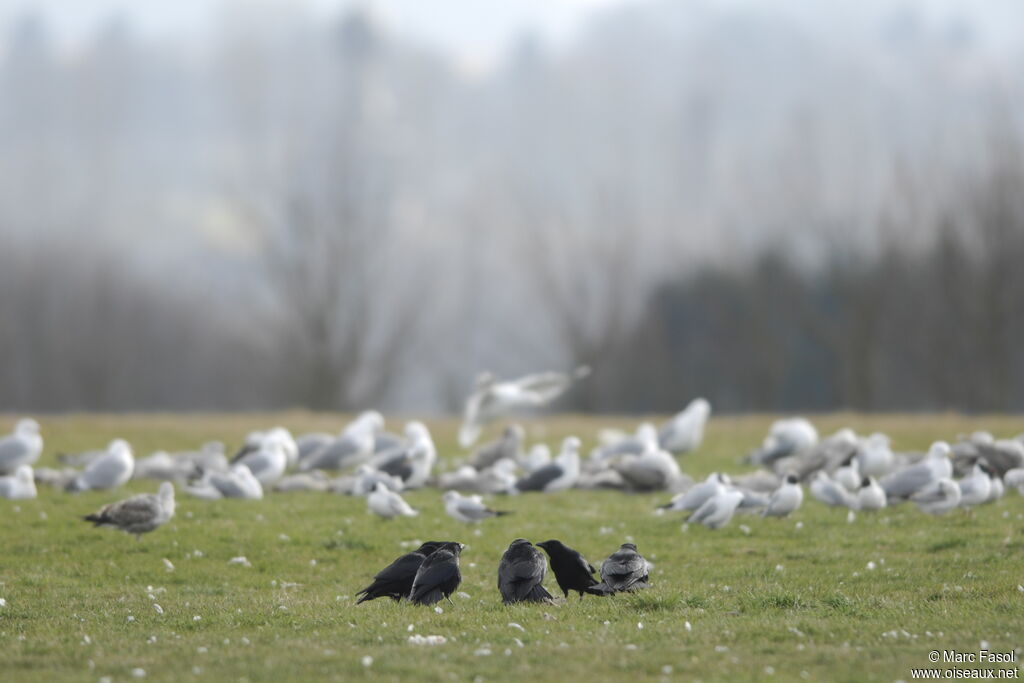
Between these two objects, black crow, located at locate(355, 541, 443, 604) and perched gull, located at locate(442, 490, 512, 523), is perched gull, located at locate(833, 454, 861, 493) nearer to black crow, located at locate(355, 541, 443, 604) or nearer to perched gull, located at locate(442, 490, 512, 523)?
perched gull, located at locate(442, 490, 512, 523)

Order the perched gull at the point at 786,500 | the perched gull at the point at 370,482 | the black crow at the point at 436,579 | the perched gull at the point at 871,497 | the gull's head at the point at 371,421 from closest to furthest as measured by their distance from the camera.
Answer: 1. the black crow at the point at 436,579
2. the perched gull at the point at 786,500
3. the perched gull at the point at 871,497
4. the perched gull at the point at 370,482
5. the gull's head at the point at 371,421

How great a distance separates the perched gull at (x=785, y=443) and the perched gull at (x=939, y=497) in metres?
6.95

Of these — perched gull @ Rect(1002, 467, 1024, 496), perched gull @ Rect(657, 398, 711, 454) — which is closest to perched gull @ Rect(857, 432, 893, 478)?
perched gull @ Rect(1002, 467, 1024, 496)

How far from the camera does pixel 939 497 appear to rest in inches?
578

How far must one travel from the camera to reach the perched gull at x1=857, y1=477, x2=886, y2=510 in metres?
15.1

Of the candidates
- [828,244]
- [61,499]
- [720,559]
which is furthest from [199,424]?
[828,244]

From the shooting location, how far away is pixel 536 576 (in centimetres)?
952

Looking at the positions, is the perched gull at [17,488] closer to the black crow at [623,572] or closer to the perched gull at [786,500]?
the black crow at [623,572]

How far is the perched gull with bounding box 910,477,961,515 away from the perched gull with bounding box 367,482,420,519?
700 cm

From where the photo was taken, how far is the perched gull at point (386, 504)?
14.9m

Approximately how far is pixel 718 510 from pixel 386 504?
14.8 ft

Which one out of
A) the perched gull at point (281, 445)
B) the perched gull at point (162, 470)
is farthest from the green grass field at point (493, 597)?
the perched gull at point (281, 445)

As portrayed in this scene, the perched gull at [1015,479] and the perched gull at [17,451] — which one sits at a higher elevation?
the perched gull at [17,451]

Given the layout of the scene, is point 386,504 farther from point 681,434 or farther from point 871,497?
point 681,434
